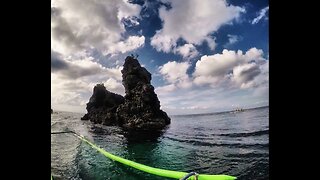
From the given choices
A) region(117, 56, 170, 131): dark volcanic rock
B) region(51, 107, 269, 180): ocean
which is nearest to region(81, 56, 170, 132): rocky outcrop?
region(117, 56, 170, 131): dark volcanic rock

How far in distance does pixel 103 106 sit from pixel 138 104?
6.30m

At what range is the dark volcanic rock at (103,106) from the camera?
23991 millimetres

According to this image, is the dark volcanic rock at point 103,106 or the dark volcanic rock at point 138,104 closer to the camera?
the dark volcanic rock at point 138,104

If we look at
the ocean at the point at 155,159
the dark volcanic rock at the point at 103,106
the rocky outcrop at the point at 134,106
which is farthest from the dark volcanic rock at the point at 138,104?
the ocean at the point at 155,159

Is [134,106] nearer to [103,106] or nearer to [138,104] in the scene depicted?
[138,104]

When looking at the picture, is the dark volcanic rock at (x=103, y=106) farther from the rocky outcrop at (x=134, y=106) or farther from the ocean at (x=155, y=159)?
the ocean at (x=155, y=159)

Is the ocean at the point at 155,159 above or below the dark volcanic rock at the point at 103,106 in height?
below

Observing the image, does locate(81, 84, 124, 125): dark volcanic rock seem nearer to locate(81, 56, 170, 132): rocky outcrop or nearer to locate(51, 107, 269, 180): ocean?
locate(81, 56, 170, 132): rocky outcrop

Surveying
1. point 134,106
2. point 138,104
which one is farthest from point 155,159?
point 134,106
